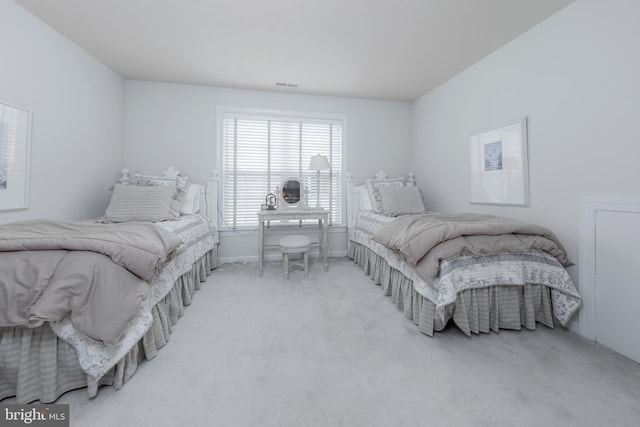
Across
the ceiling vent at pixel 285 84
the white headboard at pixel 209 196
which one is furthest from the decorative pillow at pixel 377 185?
the white headboard at pixel 209 196

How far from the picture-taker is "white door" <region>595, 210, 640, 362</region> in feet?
5.19

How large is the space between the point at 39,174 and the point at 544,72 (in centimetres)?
434

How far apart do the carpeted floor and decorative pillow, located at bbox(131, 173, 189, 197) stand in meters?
1.60

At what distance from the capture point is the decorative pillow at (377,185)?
339 cm

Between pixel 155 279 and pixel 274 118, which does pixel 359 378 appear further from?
pixel 274 118

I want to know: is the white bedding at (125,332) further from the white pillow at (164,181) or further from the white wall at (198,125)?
the white wall at (198,125)

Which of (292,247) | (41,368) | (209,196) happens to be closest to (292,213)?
(292,247)

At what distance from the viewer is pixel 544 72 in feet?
6.96

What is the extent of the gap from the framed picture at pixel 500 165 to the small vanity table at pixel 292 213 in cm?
175

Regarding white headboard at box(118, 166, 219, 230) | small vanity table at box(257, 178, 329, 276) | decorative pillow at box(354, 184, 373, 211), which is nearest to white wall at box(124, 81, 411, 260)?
white headboard at box(118, 166, 219, 230)

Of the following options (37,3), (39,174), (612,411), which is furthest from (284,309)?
(37,3)

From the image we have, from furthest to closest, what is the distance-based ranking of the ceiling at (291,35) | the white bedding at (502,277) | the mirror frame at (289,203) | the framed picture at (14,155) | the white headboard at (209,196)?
the mirror frame at (289,203) < the white headboard at (209,196) < the ceiling at (291,35) < the framed picture at (14,155) < the white bedding at (502,277)

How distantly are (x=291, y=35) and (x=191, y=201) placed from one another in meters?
2.11

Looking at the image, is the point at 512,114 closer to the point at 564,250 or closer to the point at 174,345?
→ the point at 564,250
